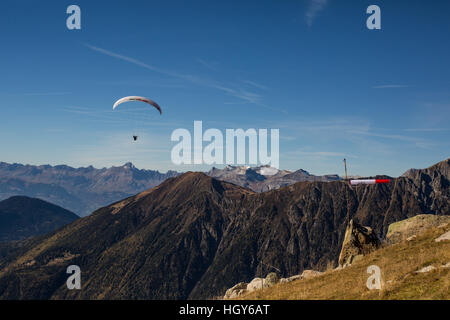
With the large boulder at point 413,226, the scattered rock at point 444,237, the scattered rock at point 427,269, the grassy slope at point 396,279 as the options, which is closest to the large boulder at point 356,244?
the grassy slope at point 396,279

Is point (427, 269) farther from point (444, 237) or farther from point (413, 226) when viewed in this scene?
point (413, 226)

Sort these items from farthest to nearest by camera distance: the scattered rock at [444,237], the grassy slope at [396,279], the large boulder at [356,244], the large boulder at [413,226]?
the large boulder at [413,226]
the large boulder at [356,244]
the scattered rock at [444,237]
the grassy slope at [396,279]

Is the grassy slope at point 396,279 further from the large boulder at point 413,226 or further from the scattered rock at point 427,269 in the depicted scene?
the large boulder at point 413,226

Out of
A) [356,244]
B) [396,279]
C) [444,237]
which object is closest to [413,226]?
[356,244]

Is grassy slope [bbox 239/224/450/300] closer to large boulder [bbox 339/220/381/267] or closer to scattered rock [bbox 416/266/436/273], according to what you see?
scattered rock [bbox 416/266/436/273]

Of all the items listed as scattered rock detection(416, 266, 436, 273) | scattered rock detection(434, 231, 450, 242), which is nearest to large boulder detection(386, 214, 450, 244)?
scattered rock detection(434, 231, 450, 242)
